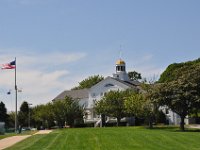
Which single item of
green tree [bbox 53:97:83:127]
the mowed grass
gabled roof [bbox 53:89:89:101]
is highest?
gabled roof [bbox 53:89:89:101]

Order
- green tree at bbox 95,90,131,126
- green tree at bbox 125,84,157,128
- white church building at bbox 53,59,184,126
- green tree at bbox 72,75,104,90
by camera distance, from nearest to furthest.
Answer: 1. green tree at bbox 125,84,157,128
2. green tree at bbox 95,90,131,126
3. white church building at bbox 53,59,184,126
4. green tree at bbox 72,75,104,90

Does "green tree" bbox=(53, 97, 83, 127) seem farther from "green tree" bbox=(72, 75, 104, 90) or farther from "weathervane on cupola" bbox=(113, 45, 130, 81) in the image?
"green tree" bbox=(72, 75, 104, 90)

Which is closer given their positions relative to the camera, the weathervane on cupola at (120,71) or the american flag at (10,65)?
the american flag at (10,65)

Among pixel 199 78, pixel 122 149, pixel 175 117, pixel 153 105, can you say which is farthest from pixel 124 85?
pixel 122 149

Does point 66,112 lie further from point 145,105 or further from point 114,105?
point 145,105

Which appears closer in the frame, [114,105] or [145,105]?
[145,105]

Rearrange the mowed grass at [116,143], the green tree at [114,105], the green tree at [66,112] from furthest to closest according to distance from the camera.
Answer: the green tree at [66,112]
the green tree at [114,105]
the mowed grass at [116,143]

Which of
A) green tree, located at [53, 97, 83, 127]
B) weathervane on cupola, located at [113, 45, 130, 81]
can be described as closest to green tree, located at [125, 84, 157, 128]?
green tree, located at [53, 97, 83, 127]

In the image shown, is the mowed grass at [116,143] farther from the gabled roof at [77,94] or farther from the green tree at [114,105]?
the gabled roof at [77,94]

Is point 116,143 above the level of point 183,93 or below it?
below

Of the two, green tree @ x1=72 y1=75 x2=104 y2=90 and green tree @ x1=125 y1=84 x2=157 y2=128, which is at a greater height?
green tree @ x1=72 y1=75 x2=104 y2=90

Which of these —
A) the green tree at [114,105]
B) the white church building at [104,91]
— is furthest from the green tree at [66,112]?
the white church building at [104,91]

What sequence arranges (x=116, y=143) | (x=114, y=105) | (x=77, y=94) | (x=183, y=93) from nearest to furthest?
(x=116, y=143) → (x=183, y=93) → (x=114, y=105) → (x=77, y=94)

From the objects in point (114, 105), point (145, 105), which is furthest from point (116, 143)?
point (114, 105)
